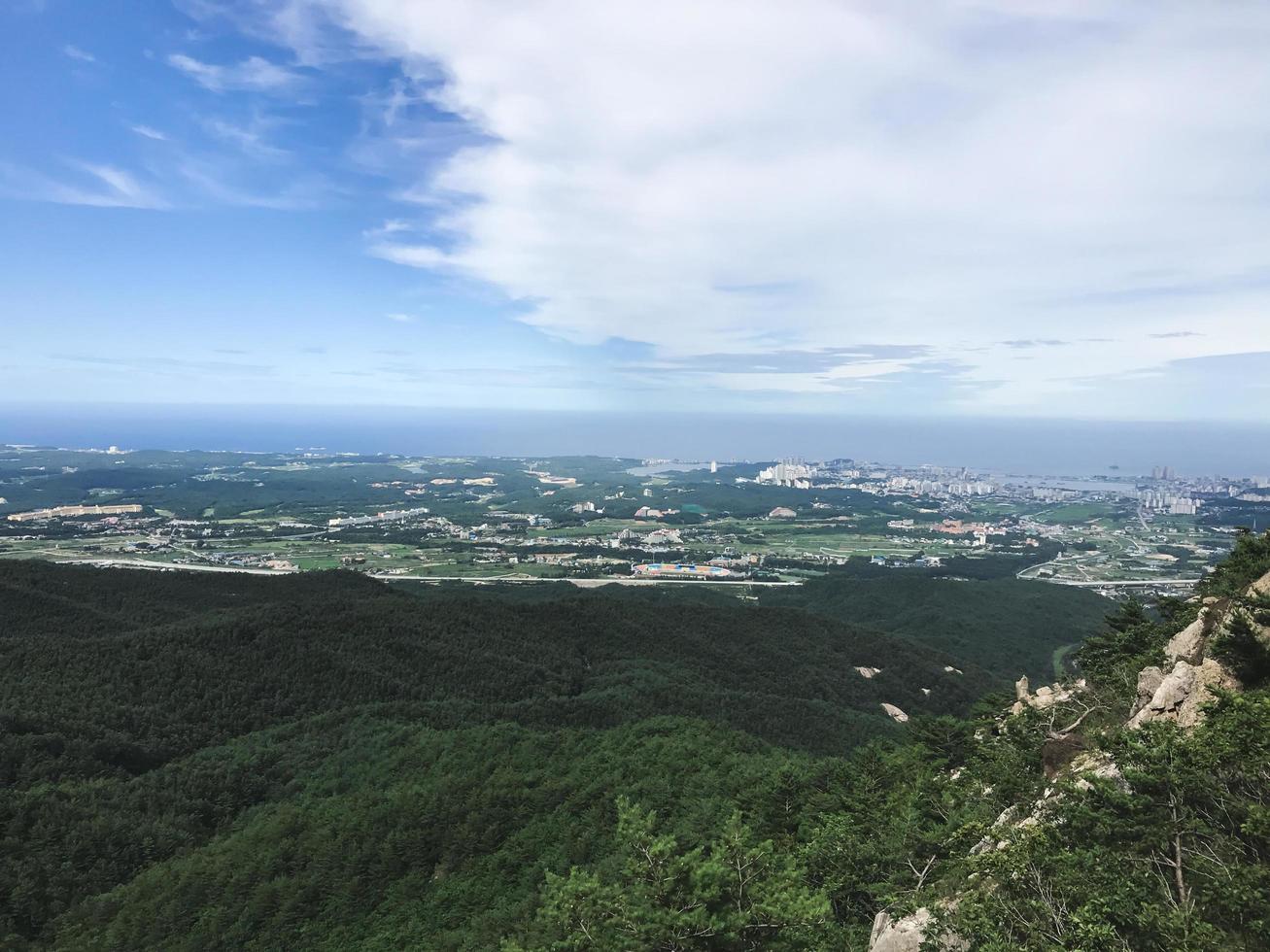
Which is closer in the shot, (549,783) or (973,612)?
(549,783)

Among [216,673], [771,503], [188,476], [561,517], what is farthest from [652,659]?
[188,476]

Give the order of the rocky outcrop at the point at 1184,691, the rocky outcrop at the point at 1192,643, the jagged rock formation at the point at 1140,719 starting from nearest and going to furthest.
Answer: the jagged rock formation at the point at 1140,719
the rocky outcrop at the point at 1184,691
the rocky outcrop at the point at 1192,643

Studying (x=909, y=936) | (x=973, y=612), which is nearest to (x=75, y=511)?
(x=973, y=612)

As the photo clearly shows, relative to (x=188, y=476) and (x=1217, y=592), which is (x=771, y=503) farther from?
(x=188, y=476)

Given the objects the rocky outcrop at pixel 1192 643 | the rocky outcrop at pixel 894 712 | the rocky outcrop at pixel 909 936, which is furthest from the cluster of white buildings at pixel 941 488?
the rocky outcrop at pixel 909 936

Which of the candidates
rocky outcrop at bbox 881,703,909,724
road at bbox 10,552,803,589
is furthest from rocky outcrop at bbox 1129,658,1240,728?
road at bbox 10,552,803,589

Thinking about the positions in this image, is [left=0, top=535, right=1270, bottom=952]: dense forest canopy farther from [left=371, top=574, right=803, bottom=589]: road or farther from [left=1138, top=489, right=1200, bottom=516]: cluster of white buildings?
[left=1138, top=489, right=1200, bottom=516]: cluster of white buildings

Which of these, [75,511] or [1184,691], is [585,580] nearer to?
[1184,691]

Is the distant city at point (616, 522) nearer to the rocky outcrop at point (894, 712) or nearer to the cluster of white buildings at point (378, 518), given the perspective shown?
the cluster of white buildings at point (378, 518)
